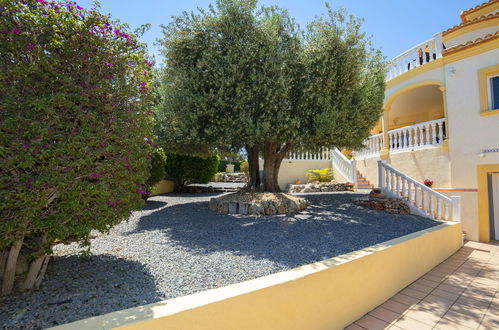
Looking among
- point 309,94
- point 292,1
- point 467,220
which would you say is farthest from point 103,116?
point 467,220

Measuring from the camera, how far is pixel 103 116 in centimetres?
240

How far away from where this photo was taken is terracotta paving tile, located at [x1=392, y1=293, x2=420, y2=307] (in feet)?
11.0

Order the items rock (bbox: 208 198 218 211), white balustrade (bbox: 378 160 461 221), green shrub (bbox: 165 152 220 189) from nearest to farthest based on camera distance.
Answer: white balustrade (bbox: 378 160 461 221) < rock (bbox: 208 198 218 211) < green shrub (bbox: 165 152 220 189)

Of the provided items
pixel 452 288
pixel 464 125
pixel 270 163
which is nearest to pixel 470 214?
pixel 464 125

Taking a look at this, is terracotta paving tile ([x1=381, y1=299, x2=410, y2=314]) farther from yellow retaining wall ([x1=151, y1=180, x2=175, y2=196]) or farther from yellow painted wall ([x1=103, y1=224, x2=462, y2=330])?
yellow retaining wall ([x1=151, y1=180, x2=175, y2=196])

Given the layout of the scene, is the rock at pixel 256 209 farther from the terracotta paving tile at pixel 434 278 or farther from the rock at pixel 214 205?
the terracotta paving tile at pixel 434 278

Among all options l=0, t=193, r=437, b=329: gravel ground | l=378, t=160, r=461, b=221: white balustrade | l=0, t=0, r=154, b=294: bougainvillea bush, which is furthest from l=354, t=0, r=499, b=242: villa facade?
l=0, t=0, r=154, b=294: bougainvillea bush

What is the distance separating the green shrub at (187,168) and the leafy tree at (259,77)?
190 inches

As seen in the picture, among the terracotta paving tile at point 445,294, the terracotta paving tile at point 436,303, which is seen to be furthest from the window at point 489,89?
the terracotta paving tile at point 436,303

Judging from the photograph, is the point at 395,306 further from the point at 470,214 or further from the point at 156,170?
the point at 156,170

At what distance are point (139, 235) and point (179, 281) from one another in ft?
7.29

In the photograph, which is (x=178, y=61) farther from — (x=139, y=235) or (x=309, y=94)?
(x=139, y=235)

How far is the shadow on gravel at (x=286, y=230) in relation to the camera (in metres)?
3.59

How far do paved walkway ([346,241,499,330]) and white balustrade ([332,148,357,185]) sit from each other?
249 inches
